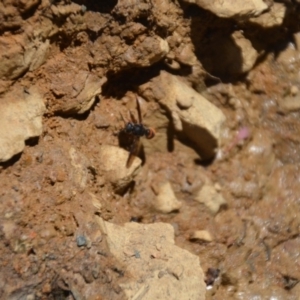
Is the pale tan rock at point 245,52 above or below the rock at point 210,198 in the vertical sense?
above

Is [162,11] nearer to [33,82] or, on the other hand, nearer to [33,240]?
[33,82]

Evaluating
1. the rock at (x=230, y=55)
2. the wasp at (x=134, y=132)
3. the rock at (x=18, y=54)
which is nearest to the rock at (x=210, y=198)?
the wasp at (x=134, y=132)

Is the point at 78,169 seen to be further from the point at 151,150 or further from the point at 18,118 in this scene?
the point at 151,150

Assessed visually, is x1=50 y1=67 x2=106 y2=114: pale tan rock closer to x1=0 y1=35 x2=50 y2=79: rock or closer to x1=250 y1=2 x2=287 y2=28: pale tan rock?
x1=0 y1=35 x2=50 y2=79: rock

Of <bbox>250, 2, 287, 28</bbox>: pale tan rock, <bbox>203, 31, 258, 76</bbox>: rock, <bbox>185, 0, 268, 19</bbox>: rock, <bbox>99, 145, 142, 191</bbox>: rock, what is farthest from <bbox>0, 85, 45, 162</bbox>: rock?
<bbox>250, 2, 287, 28</bbox>: pale tan rock

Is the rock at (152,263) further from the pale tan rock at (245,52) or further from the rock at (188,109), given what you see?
the pale tan rock at (245,52)

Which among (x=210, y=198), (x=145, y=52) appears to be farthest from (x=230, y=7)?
(x=210, y=198)

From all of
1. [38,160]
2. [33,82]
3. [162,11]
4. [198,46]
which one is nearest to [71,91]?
[33,82]

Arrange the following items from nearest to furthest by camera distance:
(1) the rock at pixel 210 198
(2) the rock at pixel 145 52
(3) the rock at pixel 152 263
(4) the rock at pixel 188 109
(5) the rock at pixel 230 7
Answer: (3) the rock at pixel 152 263, (2) the rock at pixel 145 52, (5) the rock at pixel 230 7, (4) the rock at pixel 188 109, (1) the rock at pixel 210 198
